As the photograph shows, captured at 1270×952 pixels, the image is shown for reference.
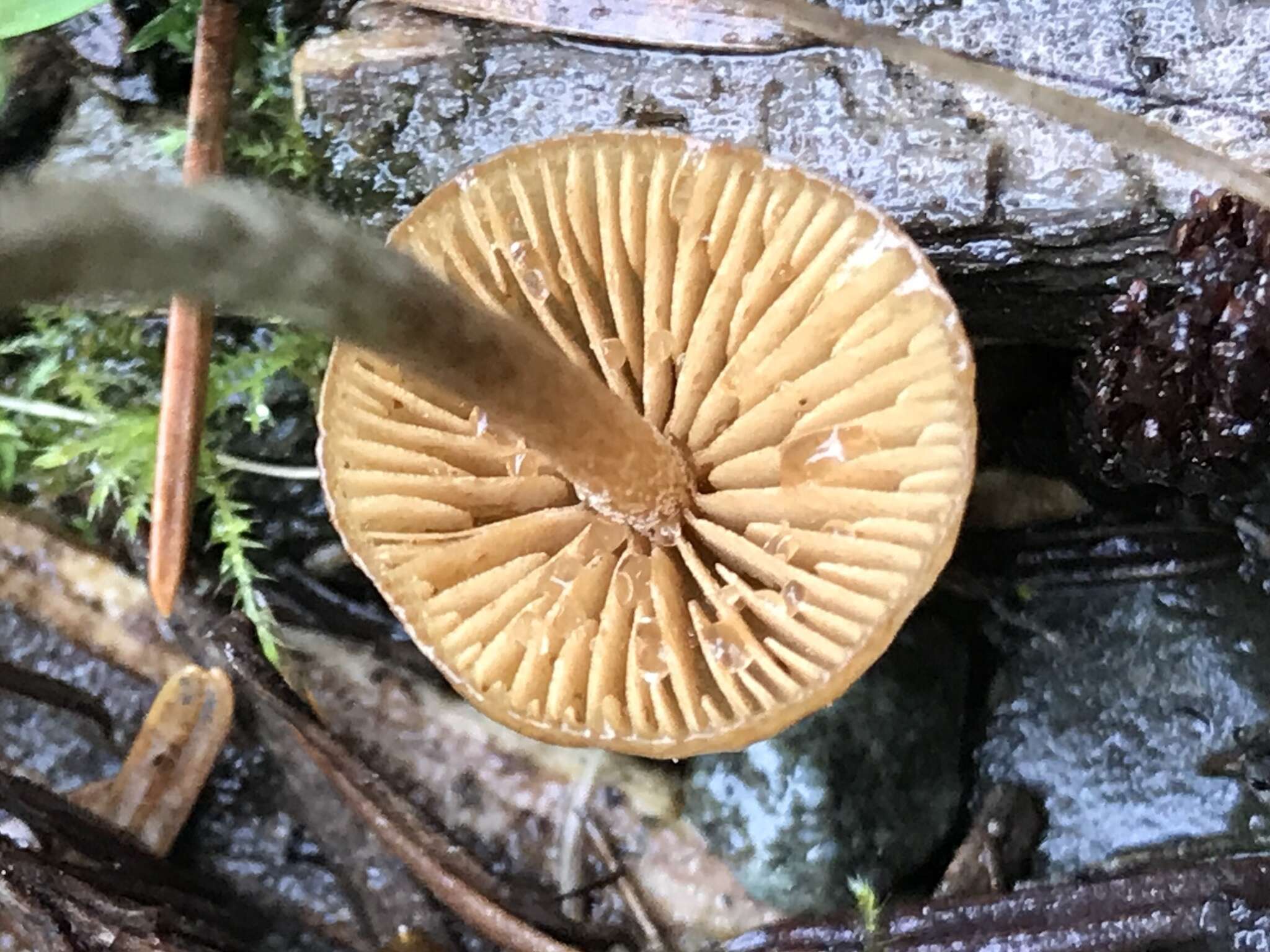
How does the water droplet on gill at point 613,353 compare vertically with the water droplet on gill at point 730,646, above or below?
above

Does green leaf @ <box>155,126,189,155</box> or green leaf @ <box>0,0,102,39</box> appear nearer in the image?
green leaf @ <box>0,0,102,39</box>

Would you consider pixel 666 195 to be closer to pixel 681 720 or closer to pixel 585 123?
pixel 585 123

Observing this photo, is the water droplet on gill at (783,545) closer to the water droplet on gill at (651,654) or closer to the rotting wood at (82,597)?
the water droplet on gill at (651,654)

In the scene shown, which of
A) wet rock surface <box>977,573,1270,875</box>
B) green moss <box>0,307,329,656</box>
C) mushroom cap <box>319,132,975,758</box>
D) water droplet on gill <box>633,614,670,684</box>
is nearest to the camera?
mushroom cap <box>319,132,975,758</box>

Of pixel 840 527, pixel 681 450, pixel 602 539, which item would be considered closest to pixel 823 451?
pixel 840 527

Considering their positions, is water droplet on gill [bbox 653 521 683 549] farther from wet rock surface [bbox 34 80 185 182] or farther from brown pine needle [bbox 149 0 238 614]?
wet rock surface [bbox 34 80 185 182]

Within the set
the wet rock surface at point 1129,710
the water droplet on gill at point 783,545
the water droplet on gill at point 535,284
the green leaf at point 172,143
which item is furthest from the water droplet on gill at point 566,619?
the green leaf at point 172,143

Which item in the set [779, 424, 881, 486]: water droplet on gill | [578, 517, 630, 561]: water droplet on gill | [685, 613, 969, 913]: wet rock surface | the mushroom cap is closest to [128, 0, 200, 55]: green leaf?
the mushroom cap
